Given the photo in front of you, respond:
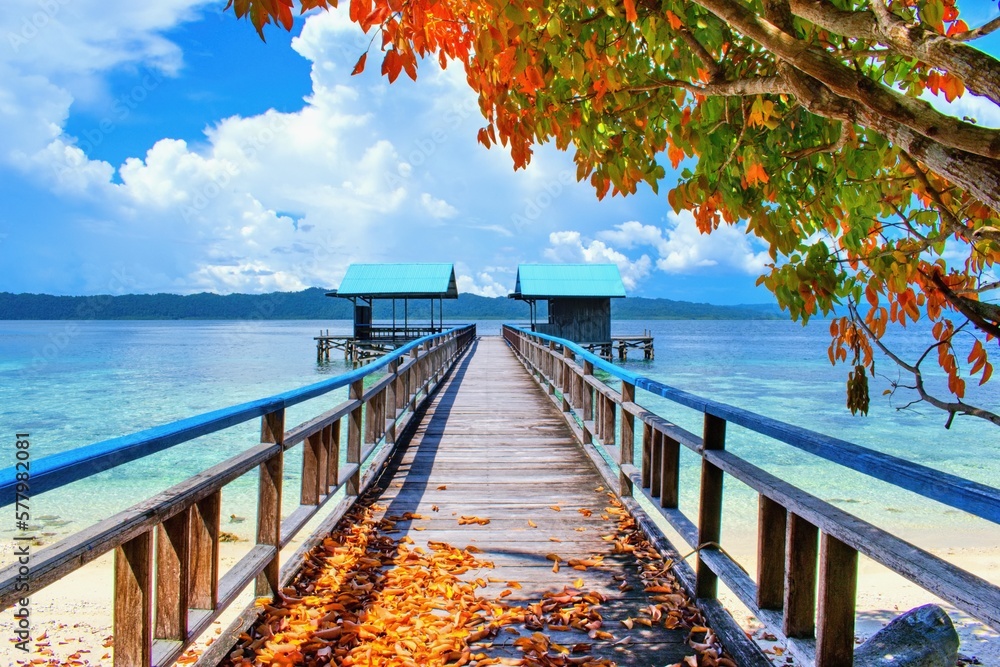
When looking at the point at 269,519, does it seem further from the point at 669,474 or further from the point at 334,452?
the point at 669,474

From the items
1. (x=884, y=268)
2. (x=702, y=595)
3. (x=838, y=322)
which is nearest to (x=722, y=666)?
(x=702, y=595)

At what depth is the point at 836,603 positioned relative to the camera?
198 cm

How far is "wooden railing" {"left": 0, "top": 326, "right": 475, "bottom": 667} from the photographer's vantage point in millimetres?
1611

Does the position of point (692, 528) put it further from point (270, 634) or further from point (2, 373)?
point (2, 373)

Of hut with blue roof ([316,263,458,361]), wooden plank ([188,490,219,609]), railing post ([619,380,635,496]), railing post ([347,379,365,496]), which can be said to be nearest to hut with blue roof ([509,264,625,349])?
hut with blue roof ([316,263,458,361])

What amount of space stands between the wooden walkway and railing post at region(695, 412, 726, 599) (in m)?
0.30

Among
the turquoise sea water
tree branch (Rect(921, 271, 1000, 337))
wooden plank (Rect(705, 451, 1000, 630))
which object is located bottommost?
the turquoise sea water

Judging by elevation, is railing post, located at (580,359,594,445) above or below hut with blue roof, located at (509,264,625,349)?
below

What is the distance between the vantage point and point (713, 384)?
35188mm

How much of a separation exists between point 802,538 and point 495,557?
2222mm

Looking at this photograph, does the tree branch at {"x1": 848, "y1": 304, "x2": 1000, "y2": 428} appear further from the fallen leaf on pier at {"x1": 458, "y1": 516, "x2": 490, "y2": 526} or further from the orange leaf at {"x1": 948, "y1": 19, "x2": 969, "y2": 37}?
the fallen leaf on pier at {"x1": 458, "y1": 516, "x2": 490, "y2": 526}

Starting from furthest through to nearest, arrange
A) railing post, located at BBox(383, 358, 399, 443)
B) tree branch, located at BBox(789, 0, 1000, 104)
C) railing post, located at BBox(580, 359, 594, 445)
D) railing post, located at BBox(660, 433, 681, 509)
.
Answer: railing post, located at BBox(383, 358, 399, 443), railing post, located at BBox(580, 359, 594, 445), railing post, located at BBox(660, 433, 681, 509), tree branch, located at BBox(789, 0, 1000, 104)

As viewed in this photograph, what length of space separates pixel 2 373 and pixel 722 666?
53338 millimetres

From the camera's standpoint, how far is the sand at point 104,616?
5641mm
